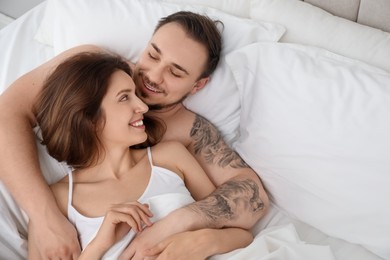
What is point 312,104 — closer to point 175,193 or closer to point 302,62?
point 302,62

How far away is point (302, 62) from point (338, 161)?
1.06 ft

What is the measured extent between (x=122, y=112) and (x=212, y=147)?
376 millimetres

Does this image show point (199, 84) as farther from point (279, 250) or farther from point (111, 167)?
point (279, 250)

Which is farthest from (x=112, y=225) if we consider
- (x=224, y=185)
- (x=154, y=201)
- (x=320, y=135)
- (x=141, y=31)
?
(x=141, y=31)

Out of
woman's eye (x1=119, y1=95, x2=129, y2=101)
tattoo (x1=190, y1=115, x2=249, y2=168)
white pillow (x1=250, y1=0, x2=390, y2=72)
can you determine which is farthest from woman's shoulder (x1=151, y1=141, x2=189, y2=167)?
white pillow (x1=250, y1=0, x2=390, y2=72)

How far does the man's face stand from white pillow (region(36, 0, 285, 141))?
0.39ft

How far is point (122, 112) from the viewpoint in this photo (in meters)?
1.29

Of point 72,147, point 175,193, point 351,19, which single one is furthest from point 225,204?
point 351,19

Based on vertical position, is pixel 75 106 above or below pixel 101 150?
above

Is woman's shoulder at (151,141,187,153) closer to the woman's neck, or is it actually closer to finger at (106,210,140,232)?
the woman's neck

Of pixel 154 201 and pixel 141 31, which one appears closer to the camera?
pixel 154 201

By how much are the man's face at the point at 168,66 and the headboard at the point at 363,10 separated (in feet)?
1.47

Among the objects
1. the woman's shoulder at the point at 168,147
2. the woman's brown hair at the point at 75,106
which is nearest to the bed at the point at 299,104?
the woman's brown hair at the point at 75,106

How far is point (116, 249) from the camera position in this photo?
47.0 inches
